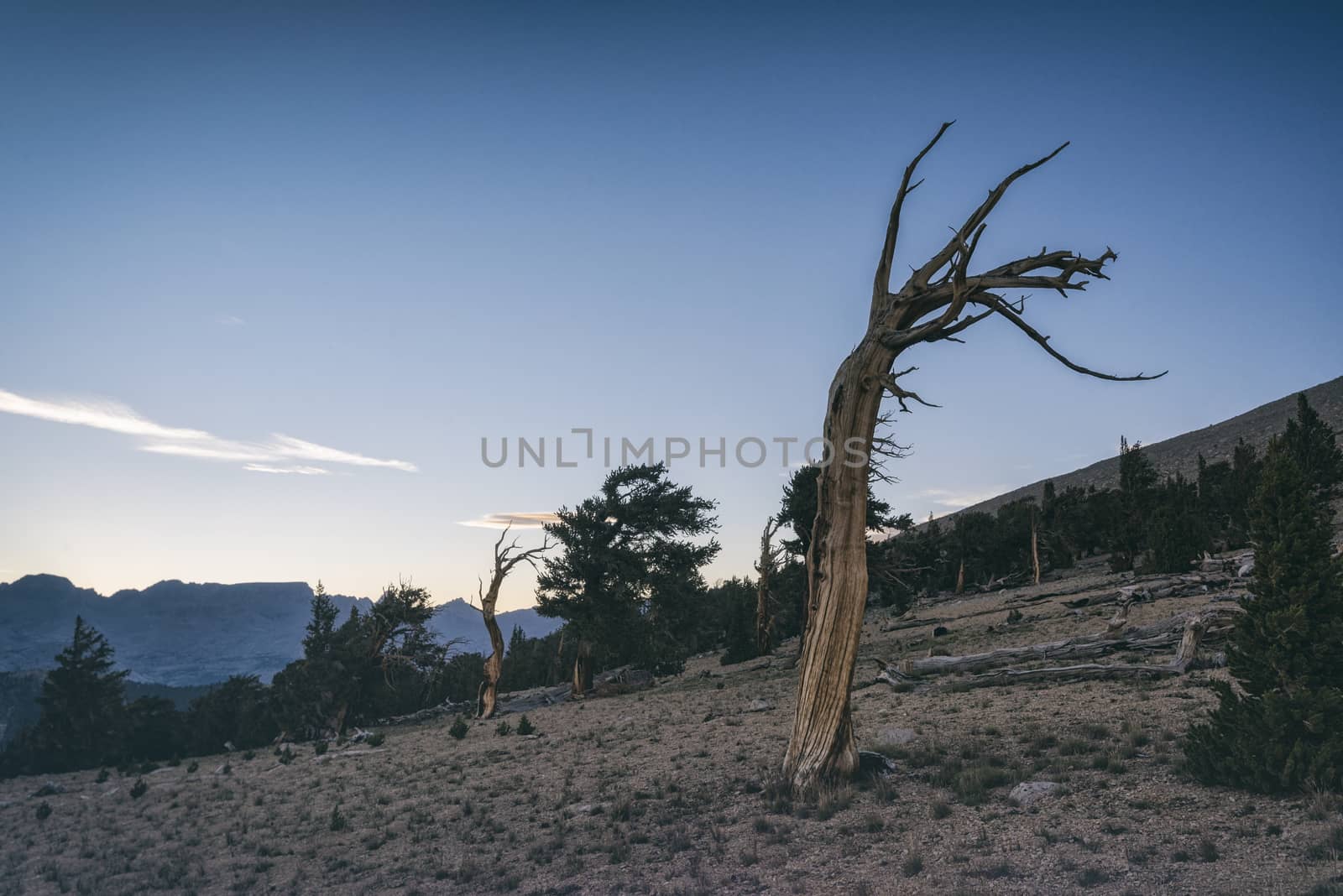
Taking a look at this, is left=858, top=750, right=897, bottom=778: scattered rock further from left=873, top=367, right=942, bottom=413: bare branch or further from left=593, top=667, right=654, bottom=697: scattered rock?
left=593, top=667, right=654, bottom=697: scattered rock

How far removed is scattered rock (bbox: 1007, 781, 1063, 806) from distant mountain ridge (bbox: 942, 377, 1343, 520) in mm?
78420

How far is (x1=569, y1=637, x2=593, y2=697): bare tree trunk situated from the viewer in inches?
1266

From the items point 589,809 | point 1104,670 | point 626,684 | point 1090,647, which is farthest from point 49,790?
point 1090,647

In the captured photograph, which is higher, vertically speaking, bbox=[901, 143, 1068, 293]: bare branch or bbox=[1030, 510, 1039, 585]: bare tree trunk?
bbox=[901, 143, 1068, 293]: bare branch

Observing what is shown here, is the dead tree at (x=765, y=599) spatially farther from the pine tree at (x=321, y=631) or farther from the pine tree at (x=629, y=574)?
the pine tree at (x=321, y=631)

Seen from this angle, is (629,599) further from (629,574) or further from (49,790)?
(49,790)

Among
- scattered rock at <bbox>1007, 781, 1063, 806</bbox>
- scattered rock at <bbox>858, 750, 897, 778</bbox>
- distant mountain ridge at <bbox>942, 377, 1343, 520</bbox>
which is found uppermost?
distant mountain ridge at <bbox>942, 377, 1343, 520</bbox>

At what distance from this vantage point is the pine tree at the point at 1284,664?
25.6 feet

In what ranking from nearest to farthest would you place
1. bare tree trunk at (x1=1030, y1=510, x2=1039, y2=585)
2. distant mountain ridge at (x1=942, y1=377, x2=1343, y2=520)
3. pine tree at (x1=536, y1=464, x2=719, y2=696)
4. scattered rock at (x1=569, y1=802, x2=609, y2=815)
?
1. scattered rock at (x1=569, y1=802, x2=609, y2=815)
2. pine tree at (x1=536, y1=464, x2=719, y2=696)
3. bare tree trunk at (x1=1030, y1=510, x2=1039, y2=585)
4. distant mountain ridge at (x1=942, y1=377, x2=1343, y2=520)

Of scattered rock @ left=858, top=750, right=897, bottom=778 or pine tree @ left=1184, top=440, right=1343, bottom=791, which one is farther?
scattered rock @ left=858, top=750, right=897, bottom=778

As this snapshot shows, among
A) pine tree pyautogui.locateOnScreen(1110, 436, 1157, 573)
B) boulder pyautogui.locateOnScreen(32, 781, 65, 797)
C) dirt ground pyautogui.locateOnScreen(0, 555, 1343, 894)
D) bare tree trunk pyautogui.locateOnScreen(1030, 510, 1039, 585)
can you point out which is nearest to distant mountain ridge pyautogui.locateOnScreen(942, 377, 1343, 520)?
pine tree pyautogui.locateOnScreen(1110, 436, 1157, 573)

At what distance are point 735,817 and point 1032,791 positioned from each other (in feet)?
12.8

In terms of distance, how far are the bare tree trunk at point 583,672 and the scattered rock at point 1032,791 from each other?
2434 centimetres

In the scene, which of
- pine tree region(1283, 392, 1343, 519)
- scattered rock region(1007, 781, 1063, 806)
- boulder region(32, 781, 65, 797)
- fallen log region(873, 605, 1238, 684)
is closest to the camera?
scattered rock region(1007, 781, 1063, 806)
